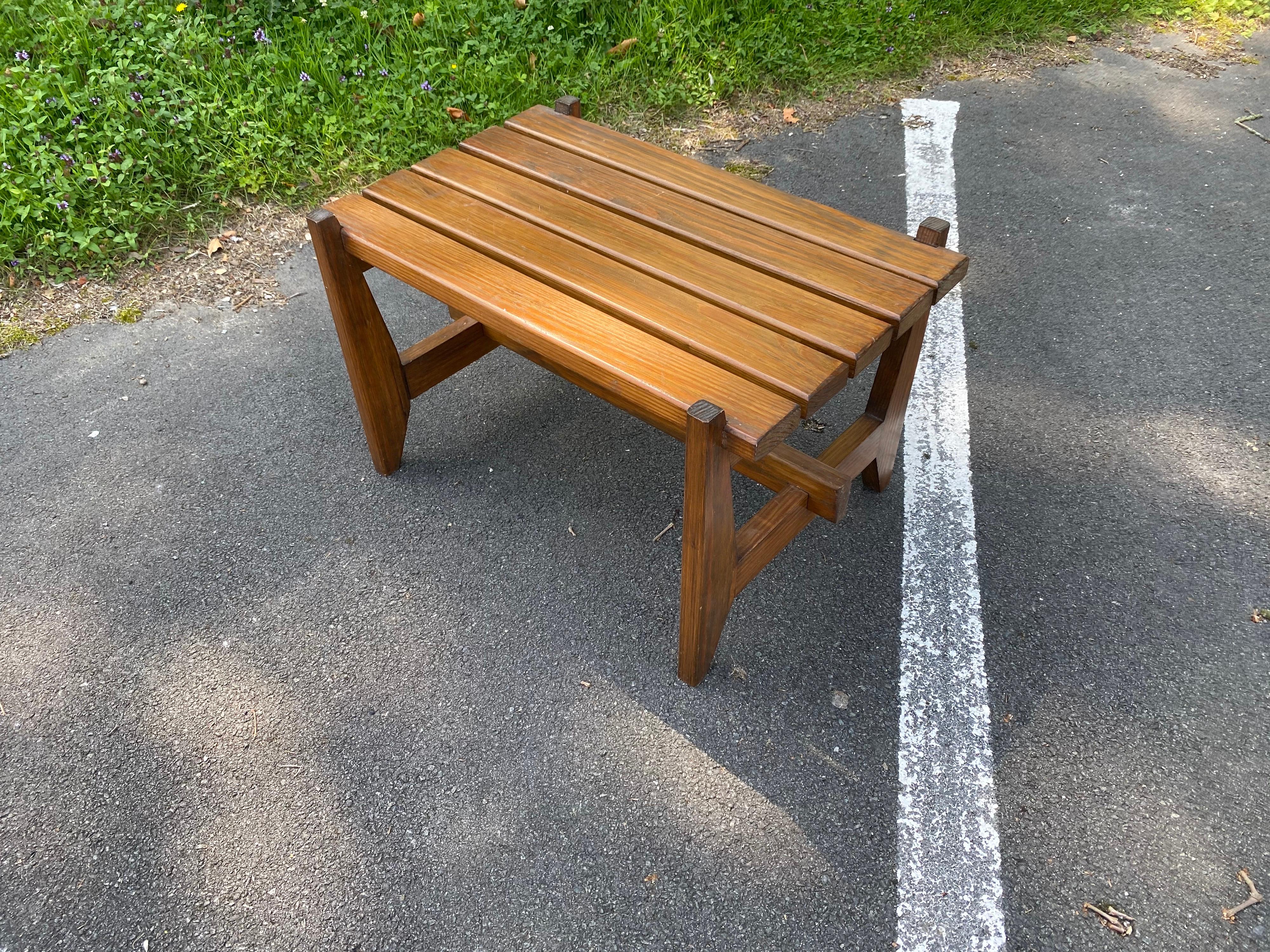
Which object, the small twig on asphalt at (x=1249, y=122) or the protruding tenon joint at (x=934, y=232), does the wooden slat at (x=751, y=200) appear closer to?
the protruding tenon joint at (x=934, y=232)

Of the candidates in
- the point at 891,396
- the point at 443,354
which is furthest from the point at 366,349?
the point at 891,396

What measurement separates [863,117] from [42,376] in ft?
11.3

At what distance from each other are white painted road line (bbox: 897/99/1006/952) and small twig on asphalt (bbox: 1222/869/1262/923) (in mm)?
400

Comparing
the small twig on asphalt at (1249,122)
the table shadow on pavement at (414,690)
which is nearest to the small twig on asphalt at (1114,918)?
the table shadow on pavement at (414,690)

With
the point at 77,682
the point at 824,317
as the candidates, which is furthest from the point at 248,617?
the point at 824,317

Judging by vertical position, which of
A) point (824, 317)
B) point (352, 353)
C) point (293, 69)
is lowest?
point (352, 353)

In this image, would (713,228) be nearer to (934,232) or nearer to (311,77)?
(934,232)

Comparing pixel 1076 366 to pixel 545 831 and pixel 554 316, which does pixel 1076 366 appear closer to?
pixel 554 316

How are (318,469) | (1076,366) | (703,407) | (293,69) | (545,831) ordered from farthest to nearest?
1. (293,69)
2. (1076,366)
3. (318,469)
4. (545,831)
5. (703,407)

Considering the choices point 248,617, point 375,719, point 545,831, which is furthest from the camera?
point 248,617

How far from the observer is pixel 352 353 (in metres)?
2.21

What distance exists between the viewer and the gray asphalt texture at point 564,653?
1658 millimetres

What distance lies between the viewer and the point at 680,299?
1.80 m

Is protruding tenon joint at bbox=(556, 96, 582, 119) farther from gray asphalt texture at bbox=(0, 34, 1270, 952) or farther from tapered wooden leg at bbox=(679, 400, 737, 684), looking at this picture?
tapered wooden leg at bbox=(679, 400, 737, 684)
